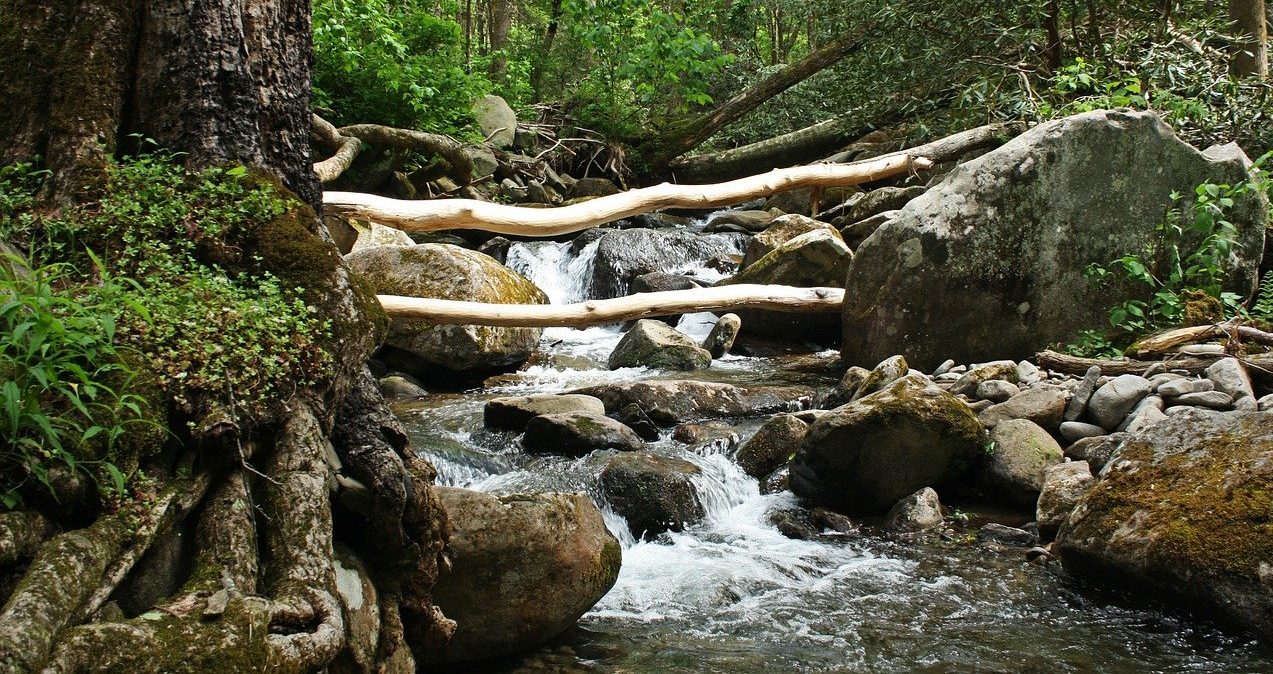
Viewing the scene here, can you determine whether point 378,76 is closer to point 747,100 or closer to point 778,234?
point 778,234

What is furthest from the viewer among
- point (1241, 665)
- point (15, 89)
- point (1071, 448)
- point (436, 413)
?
point (436, 413)

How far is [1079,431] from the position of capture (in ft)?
18.5

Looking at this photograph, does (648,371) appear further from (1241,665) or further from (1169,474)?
(1241,665)

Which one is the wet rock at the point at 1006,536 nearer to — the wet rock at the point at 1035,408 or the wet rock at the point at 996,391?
the wet rock at the point at 1035,408

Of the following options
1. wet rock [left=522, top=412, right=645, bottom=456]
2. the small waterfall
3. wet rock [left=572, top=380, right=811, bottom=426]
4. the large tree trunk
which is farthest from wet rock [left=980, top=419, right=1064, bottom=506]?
the large tree trunk

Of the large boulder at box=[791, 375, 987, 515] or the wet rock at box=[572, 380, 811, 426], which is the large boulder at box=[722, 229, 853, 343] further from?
the large boulder at box=[791, 375, 987, 515]

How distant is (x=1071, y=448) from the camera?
5488 mm

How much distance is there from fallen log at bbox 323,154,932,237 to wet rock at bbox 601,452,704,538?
10.0 feet

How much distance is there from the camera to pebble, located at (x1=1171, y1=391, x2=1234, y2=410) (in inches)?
202

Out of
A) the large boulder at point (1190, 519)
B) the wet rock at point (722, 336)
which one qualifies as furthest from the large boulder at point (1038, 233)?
the large boulder at point (1190, 519)

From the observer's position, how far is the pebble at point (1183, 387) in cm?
538

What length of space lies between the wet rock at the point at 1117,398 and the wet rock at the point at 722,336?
4.53m

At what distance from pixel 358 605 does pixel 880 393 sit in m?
3.87

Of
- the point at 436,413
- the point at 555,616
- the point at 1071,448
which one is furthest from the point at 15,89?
the point at 1071,448
